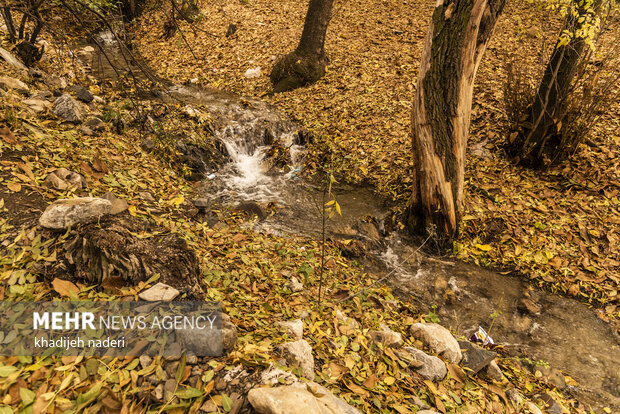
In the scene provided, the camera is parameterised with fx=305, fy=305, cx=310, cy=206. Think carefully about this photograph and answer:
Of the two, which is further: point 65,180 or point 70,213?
point 65,180

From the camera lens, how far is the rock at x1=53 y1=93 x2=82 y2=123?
13.5 feet

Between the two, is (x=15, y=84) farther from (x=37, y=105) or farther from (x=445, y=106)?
(x=445, y=106)

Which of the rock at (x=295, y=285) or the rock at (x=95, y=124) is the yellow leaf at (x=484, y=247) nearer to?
the rock at (x=295, y=285)

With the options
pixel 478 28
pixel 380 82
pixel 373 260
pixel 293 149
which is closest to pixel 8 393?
pixel 373 260

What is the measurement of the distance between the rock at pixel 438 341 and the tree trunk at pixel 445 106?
1796 millimetres

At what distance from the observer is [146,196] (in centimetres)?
353

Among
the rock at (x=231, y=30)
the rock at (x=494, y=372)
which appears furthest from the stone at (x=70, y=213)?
the rock at (x=231, y=30)

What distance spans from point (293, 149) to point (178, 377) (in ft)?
17.5

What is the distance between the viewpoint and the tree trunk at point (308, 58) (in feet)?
24.7

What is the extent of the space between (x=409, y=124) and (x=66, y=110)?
564 cm

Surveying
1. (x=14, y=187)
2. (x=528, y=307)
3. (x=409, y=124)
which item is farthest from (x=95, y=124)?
(x=528, y=307)

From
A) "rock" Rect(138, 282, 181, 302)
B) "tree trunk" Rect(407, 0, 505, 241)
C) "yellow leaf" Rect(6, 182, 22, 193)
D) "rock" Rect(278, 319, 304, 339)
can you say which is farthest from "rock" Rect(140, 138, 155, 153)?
"tree trunk" Rect(407, 0, 505, 241)

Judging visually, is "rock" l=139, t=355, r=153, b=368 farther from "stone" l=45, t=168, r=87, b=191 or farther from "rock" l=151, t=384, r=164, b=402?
"stone" l=45, t=168, r=87, b=191

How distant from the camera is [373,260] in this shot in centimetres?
426
